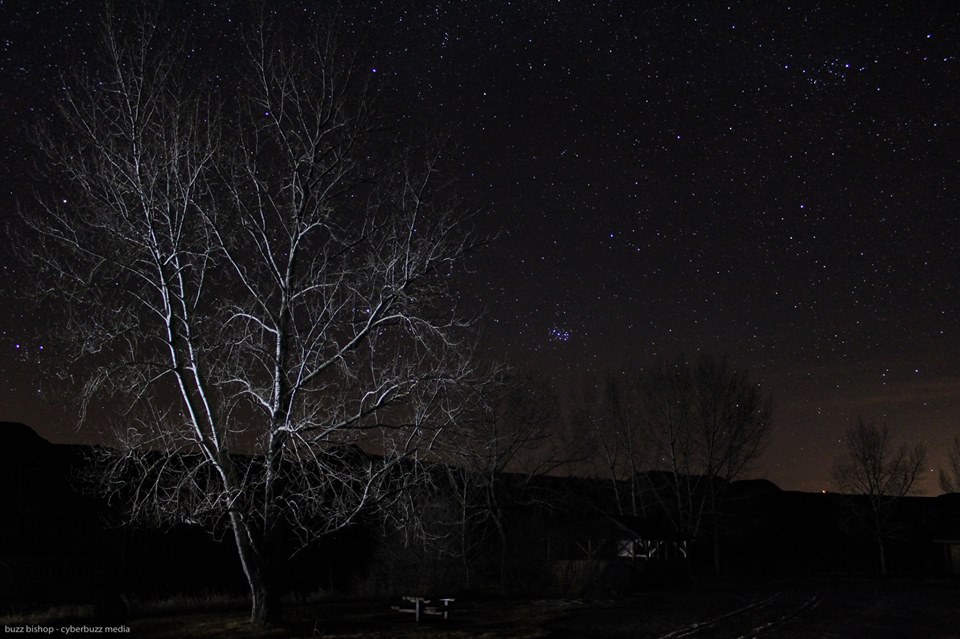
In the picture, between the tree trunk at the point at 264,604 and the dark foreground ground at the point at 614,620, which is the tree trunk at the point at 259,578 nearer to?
the tree trunk at the point at 264,604

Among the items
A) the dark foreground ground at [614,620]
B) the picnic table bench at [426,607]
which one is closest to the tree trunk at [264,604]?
the dark foreground ground at [614,620]

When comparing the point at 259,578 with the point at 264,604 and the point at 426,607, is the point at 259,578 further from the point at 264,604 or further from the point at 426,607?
the point at 426,607

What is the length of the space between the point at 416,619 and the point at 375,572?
16.1 m

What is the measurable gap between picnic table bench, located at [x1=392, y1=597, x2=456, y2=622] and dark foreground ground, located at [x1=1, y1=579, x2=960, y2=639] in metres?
0.28

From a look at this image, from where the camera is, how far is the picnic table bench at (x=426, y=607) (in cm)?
1931

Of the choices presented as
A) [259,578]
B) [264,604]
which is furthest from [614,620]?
[259,578]

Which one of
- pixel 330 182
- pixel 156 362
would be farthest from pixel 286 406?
pixel 330 182

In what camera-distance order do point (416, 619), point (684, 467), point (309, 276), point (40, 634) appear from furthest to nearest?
1. point (684, 467)
2. point (416, 619)
3. point (309, 276)
4. point (40, 634)

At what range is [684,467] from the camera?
192ft

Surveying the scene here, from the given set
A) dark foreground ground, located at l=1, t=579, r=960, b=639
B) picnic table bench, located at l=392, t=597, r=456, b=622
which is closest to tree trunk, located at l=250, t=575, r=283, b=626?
Result: dark foreground ground, located at l=1, t=579, r=960, b=639

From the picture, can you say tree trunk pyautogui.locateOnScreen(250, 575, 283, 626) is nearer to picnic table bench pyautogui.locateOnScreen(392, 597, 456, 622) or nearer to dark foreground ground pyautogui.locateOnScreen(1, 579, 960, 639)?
dark foreground ground pyautogui.locateOnScreen(1, 579, 960, 639)

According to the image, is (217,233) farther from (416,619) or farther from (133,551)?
(133,551)

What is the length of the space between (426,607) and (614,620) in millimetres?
6026

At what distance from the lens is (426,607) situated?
65.4 ft
